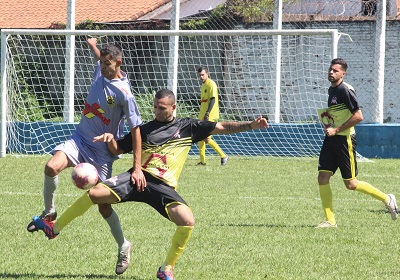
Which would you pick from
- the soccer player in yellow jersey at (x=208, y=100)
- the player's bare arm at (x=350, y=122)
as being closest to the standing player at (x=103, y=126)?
the player's bare arm at (x=350, y=122)

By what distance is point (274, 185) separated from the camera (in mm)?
14266

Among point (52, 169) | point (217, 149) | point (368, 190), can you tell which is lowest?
point (217, 149)

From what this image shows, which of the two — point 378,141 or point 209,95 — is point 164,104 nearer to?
point 209,95

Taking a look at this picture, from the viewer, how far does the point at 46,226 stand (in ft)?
24.1

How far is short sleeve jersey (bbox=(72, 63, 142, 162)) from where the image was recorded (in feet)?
25.4

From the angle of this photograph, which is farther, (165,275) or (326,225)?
(326,225)

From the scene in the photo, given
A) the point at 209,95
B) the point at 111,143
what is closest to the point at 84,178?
the point at 111,143

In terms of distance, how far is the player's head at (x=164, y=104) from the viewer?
700cm

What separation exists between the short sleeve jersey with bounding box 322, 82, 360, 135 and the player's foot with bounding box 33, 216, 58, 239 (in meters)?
3.99

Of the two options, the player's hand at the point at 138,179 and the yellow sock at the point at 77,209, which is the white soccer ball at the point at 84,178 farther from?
the player's hand at the point at 138,179

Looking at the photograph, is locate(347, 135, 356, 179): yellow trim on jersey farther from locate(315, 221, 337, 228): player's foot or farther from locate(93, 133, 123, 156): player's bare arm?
locate(93, 133, 123, 156): player's bare arm

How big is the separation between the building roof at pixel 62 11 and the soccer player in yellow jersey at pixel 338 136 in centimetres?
1948

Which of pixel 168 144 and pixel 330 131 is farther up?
pixel 168 144

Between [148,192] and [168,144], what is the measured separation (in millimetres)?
430
